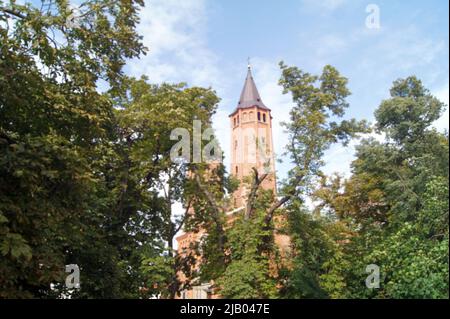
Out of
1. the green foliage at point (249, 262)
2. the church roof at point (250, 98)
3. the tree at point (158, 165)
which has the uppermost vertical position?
the church roof at point (250, 98)

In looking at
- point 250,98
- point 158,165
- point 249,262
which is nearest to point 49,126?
point 158,165

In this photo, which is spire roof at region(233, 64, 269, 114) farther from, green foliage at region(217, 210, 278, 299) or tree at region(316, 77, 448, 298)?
green foliage at region(217, 210, 278, 299)

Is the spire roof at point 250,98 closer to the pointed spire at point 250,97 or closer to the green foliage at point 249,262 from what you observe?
the pointed spire at point 250,97

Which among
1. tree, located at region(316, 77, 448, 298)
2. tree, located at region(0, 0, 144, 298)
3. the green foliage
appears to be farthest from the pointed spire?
tree, located at region(0, 0, 144, 298)

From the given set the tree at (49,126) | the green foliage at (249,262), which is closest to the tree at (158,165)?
the green foliage at (249,262)

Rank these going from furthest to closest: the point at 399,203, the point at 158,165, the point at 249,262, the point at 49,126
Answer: the point at 399,203
the point at 158,165
the point at 249,262
the point at 49,126

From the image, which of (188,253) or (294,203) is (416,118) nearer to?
(294,203)

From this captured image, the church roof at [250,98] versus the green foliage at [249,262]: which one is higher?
the church roof at [250,98]

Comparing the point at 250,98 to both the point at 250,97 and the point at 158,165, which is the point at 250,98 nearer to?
the point at 250,97

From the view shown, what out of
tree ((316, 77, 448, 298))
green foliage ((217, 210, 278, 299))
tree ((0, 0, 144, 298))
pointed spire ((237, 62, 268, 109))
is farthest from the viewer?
pointed spire ((237, 62, 268, 109))

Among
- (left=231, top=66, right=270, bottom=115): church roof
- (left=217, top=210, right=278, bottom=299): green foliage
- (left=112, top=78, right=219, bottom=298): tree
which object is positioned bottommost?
(left=217, top=210, right=278, bottom=299): green foliage

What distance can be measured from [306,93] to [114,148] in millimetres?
9332
